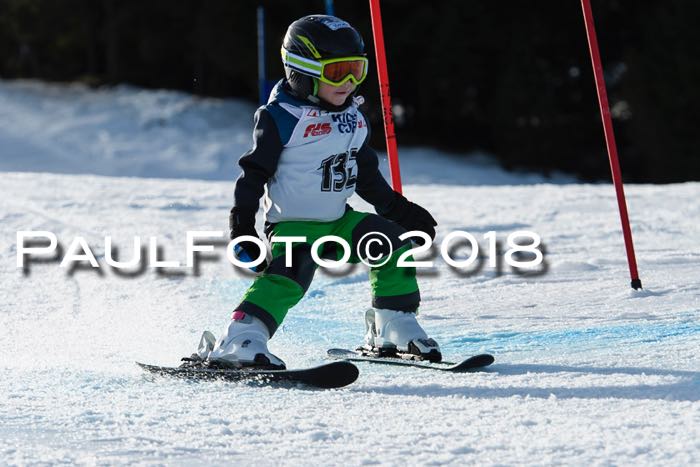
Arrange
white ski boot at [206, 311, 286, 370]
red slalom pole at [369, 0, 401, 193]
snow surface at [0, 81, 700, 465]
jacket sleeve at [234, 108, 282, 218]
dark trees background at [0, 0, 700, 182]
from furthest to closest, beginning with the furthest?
dark trees background at [0, 0, 700, 182]
red slalom pole at [369, 0, 401, 193]
jacket sleeve at [234, 108, 282, 218]
white ski boot at [206, 311, 286, 370]
snow surface at [0, 81, 700, 465]

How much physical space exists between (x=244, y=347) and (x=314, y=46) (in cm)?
115

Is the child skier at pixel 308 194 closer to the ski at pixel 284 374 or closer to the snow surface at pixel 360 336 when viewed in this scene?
the ski at pixel 284 374

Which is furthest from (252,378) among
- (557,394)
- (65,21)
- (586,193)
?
(65,21)

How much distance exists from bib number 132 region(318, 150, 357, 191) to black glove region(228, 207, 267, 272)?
34 centimetres

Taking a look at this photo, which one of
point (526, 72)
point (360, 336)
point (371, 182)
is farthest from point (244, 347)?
point (526, 72)

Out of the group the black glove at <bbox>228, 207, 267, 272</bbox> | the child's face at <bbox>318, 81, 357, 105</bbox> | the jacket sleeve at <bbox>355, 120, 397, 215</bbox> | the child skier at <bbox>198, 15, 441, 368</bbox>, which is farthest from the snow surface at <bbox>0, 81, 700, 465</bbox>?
the child's face at <bbox>318, 81, 357, 105</bbox>

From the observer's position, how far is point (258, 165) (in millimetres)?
4402

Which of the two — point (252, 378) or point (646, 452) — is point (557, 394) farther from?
point (252, 378)

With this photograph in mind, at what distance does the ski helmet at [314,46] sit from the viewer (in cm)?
446

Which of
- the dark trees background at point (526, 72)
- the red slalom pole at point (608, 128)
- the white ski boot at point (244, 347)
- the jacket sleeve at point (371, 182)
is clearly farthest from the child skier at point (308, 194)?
the dark trees background at point (526, 72)

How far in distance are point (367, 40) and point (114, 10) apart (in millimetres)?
9116

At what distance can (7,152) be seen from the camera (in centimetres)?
2012

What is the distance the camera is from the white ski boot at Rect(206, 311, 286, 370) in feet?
13.9

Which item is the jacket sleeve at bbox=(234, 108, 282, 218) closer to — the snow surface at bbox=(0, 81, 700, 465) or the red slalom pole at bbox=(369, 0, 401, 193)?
the snow surface at bbox=(0, 81, 700, 465)
